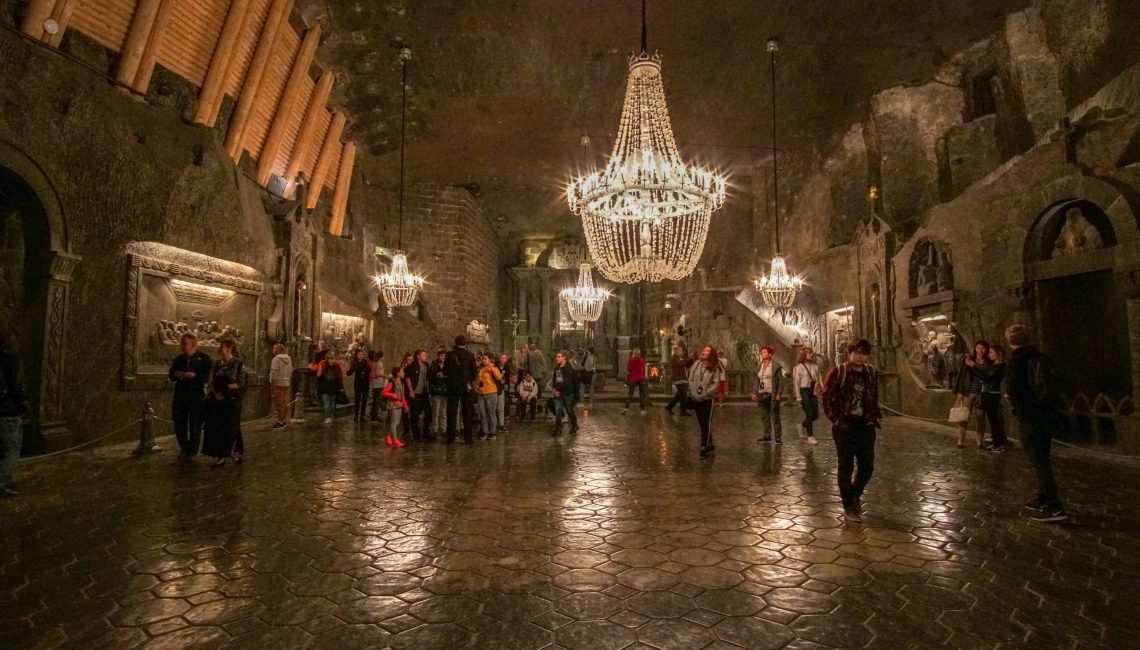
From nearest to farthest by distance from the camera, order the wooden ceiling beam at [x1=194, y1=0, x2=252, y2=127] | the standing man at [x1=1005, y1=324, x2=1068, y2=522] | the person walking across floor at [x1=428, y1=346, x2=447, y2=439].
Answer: the standing man at [x1=1005, y1=324, x2=1068, y2=522]
the person walking across floor at [x1=428, y1=346, x2=447, y2=439]
the wooden ceiling beam at [x1=194, y1=0, x2=252, y2=127]

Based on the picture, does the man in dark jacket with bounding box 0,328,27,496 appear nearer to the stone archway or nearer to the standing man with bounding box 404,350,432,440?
the stone archway

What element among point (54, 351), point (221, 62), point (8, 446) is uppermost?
point (221, 62)

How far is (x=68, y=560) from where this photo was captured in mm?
3055

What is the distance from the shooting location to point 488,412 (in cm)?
779

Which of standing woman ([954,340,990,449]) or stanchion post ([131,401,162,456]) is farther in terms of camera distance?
standing woman ([954,340,990,449])

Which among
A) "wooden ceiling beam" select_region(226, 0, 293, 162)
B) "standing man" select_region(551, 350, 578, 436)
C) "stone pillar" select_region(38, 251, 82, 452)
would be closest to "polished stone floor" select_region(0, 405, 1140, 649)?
"stone pillar" select_region(38, 251, 82, 452)

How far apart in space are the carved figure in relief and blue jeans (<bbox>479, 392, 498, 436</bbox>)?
7.85m

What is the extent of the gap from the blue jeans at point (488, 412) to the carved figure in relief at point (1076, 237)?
785 centimetres

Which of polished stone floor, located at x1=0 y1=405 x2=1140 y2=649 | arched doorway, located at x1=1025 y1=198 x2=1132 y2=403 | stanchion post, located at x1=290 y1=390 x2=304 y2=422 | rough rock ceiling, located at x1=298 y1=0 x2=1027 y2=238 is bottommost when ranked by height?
polished stone floor, located at x1=0 y1=405 x2=1140 y2=649

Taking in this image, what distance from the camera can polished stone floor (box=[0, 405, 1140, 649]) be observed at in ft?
7.48

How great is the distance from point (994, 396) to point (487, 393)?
6.23 meters

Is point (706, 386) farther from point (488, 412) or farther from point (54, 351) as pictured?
point (54, 351)

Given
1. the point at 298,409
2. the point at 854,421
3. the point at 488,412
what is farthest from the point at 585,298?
the point at 854,421

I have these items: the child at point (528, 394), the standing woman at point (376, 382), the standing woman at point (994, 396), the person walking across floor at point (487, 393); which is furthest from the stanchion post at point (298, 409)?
the standing woman at point (994, 396)
